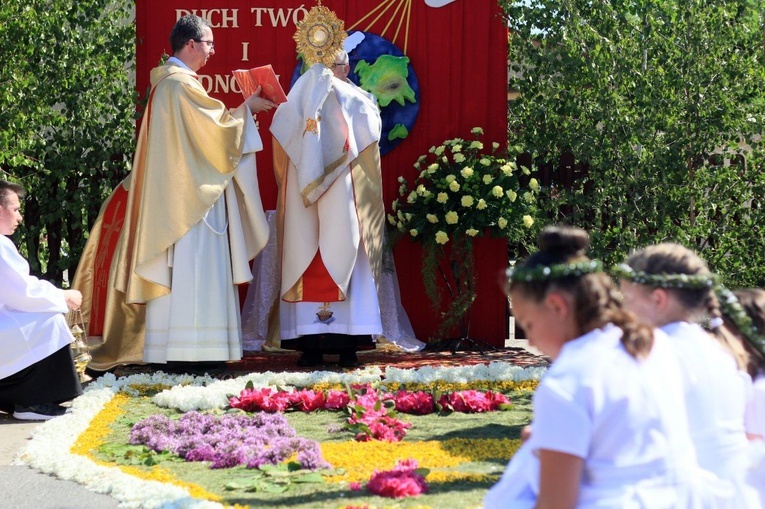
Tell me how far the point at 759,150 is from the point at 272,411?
4.55 metres

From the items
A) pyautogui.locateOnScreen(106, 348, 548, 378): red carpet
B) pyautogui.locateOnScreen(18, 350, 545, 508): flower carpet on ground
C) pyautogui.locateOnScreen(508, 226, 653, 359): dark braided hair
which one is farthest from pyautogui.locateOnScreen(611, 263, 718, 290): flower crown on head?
pyautogui.locateOnScreen(106, 348, 548, 378): red carpet

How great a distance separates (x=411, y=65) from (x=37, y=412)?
4608mm

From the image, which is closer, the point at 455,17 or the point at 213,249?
the point at 213,249

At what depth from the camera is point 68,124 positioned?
9617 millimetres

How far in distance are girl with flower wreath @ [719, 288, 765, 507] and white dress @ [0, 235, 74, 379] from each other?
4.18 meters

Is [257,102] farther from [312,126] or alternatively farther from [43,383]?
[43,383]

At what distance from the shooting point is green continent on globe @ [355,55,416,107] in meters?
9.48

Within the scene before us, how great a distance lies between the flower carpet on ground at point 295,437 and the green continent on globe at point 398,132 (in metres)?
2.47

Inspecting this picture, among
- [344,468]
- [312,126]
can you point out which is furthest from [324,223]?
[344,468]

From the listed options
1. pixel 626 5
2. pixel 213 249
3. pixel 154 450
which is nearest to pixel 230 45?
pixel 213 249

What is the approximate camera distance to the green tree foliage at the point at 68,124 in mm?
9164

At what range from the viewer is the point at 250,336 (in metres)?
8.93

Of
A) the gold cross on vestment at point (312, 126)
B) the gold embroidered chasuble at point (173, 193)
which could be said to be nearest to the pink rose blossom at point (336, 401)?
the gold embroidered chasuble at point (173, 193)

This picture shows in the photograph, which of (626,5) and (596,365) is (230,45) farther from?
(596,365)
